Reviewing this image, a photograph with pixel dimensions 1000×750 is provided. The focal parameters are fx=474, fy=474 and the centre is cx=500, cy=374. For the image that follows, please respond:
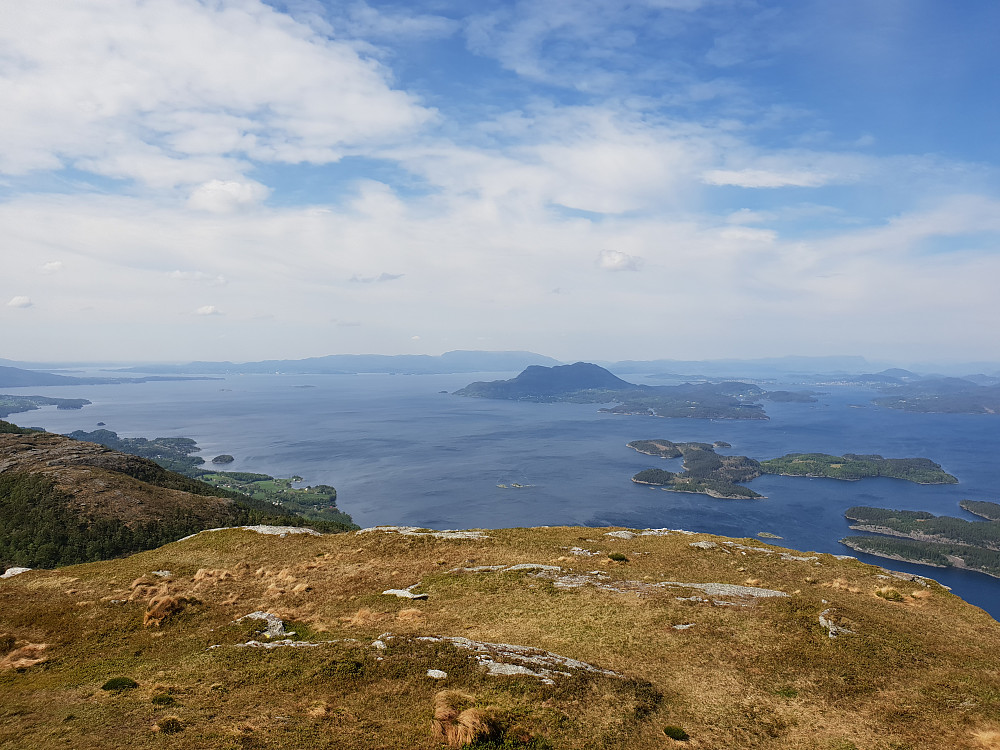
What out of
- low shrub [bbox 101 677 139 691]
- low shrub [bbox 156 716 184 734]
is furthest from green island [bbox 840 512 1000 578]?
low shrub [bbox 101 677 139 691]

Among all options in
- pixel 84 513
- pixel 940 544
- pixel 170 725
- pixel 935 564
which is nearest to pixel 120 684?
pixel 170 725

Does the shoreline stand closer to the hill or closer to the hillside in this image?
the hillside

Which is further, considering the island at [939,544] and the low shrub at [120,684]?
the island at [939,544]

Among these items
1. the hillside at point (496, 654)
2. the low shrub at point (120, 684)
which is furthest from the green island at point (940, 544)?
the low shrub at point (120, 684)

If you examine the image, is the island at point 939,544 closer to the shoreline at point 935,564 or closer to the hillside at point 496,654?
the shoreline at point 935,564

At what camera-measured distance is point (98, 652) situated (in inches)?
966

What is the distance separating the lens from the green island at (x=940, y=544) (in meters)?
171

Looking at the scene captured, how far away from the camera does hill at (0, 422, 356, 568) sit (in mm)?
72938

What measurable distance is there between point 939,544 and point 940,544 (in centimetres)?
31

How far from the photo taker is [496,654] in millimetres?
22297

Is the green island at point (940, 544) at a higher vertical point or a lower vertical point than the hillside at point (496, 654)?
lower

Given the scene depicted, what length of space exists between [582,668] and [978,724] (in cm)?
1536

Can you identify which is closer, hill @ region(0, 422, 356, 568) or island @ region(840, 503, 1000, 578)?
hill @ region(0, 422, 356, 568)

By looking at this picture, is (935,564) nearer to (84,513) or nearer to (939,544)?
(939,544)
